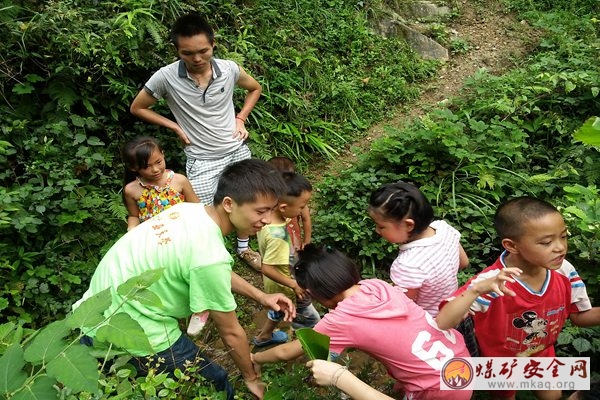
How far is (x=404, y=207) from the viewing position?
2.72 m

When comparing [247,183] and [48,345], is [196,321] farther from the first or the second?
[48,345]

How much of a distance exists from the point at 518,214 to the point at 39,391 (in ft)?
7.03

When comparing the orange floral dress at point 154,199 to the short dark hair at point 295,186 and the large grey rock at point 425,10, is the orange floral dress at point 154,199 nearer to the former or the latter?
the short dark hair at point 295,186

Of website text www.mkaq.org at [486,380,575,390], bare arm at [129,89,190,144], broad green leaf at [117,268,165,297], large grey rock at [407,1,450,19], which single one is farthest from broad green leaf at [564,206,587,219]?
large grey rock at [407,1,450,19]

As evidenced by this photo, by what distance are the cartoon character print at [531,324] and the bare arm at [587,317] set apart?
0.70 ft

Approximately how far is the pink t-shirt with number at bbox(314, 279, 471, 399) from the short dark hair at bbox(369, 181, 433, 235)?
2.00ft

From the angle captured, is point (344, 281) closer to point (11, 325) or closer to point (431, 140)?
point (11, 325)

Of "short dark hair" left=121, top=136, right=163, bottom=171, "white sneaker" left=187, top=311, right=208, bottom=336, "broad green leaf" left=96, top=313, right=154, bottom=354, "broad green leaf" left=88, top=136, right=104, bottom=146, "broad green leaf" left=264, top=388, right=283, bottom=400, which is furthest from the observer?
"broad green leaf" left=88, top=136, right=104, bottom=146

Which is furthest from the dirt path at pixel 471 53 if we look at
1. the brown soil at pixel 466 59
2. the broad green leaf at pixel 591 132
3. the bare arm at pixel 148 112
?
the broad green leaf at pixel 591 132

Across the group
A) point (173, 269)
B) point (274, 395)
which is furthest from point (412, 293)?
point (173, 269)

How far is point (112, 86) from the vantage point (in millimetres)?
4594

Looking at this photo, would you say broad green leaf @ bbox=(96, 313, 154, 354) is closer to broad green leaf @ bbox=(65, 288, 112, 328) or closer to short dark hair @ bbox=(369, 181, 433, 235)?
broad green leaf @ bbox=(65, 288, 112, 328)

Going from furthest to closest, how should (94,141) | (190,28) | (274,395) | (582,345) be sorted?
(94,141), (190,28), (582,345), (274,395)

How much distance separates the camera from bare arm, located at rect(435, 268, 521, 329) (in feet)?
6.39
